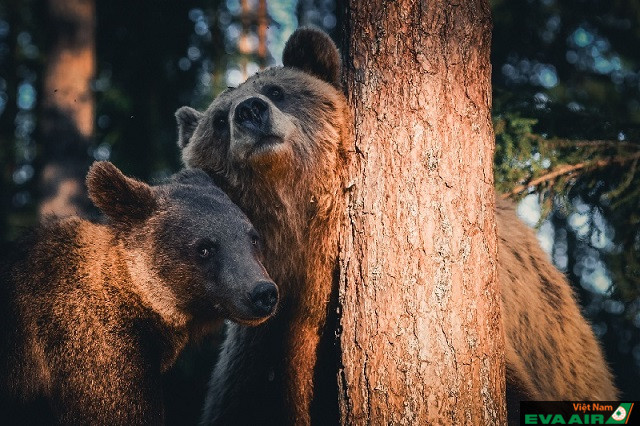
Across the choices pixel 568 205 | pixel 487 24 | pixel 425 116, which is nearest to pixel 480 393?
pixel 425 116

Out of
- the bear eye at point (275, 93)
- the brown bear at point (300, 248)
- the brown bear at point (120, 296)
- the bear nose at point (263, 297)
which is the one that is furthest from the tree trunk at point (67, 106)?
the bear nose at point (263, 297)

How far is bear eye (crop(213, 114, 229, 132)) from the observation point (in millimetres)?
4410

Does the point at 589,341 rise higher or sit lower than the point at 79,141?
lower

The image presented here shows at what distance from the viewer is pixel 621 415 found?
4.23 meters

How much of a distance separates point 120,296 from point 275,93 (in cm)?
170

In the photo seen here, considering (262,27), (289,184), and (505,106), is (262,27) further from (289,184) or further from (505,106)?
(289,184)

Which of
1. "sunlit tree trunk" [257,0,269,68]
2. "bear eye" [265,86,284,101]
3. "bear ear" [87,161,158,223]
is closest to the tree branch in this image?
"bear eye" [265,86,284,101]

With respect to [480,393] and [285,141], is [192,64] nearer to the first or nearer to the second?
[285,141]

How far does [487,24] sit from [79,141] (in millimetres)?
6594

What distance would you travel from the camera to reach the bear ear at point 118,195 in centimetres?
382

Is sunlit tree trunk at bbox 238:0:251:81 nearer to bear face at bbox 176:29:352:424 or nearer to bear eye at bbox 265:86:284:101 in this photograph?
bear face at bbox 176:29:352:424

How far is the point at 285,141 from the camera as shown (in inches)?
156

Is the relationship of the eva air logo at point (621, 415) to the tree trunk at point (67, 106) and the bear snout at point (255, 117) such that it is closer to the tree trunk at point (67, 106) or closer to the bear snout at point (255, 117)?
the bear snout at point (255, 117)

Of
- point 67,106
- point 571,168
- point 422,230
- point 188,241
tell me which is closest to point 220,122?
point 188,241
